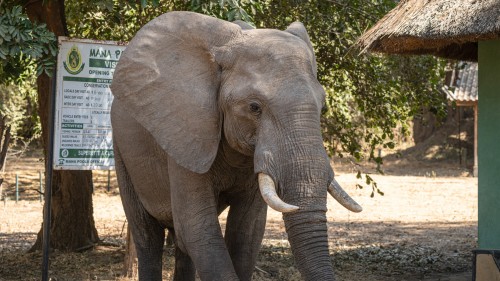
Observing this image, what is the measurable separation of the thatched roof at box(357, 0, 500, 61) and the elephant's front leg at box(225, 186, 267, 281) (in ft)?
12.2

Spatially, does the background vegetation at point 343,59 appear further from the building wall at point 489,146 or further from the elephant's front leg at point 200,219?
the elephant's front leg at point 200,219

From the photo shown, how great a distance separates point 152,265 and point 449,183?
54.1 feet

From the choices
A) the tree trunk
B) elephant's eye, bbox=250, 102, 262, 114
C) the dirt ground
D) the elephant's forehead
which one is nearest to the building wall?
the dirt ground

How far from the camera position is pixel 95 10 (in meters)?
10.3

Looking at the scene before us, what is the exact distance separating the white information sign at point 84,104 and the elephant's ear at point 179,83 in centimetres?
205

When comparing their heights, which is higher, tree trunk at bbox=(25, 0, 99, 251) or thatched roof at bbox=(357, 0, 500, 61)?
thatched roof at bbox=(357, 0, 500, 61)

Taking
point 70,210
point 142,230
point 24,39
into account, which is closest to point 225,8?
point 24,39

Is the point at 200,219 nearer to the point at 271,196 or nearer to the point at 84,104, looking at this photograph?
the point at 271,196

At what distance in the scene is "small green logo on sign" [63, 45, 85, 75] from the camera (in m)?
7.64

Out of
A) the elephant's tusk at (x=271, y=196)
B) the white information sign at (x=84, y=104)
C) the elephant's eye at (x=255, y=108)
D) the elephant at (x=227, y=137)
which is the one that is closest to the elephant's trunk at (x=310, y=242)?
the elephant at (x=227, y=137)

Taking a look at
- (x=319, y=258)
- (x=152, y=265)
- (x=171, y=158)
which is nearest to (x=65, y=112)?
(x=152, y=265)

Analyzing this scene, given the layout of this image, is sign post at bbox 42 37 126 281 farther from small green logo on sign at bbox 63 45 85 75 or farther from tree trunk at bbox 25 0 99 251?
tree trunk at bbox 25 0 99 251

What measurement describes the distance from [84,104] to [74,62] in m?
0.37

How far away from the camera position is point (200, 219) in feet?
17.9
